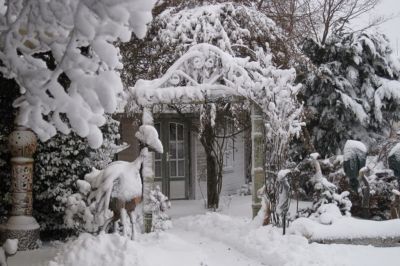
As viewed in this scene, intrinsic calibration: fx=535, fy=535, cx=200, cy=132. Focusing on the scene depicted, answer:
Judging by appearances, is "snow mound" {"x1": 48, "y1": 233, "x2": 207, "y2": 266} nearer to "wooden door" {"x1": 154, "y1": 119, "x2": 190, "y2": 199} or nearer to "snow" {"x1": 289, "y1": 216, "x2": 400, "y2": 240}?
"snow" {"x1": 289, "y1": 216, "x2": 400, "y2": 240}

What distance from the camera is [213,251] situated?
7.75m

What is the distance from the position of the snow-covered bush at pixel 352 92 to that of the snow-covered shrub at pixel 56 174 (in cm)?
679

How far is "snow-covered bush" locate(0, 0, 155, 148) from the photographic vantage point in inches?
144

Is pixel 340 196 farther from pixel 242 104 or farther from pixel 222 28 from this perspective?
pixel 222 28

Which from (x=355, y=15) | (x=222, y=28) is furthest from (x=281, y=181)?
(x=355, y=15)

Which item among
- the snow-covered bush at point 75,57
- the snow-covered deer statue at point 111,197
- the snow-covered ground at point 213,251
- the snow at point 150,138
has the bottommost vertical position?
the snow-covered ground at point 213,251

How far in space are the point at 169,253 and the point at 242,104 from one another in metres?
4.47

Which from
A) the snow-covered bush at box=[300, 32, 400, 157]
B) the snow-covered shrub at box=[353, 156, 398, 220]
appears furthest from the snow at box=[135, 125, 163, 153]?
the snow-covered bush at box=[300, 32, 400, 157]

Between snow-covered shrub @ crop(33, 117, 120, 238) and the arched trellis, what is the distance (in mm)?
1113

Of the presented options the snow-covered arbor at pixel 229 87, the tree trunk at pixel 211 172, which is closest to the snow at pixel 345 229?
the snow-covered arbor at pixel 229 87

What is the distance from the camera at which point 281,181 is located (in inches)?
333

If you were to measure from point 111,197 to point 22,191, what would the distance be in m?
1.35

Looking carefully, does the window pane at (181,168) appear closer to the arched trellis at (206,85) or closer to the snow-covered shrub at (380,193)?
the snow-covered shrub at (380,193)

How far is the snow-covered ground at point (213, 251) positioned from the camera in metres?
6.27
